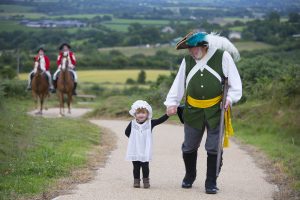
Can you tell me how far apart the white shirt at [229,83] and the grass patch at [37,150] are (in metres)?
2.08

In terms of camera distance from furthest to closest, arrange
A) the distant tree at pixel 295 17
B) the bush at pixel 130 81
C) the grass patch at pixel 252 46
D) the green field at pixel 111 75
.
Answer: the green field at pixel 111 75 < the bush at pixel 130 81 < the grass patch at pixel 252 46 < the distant tree at pixel 295 17

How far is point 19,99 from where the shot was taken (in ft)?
114

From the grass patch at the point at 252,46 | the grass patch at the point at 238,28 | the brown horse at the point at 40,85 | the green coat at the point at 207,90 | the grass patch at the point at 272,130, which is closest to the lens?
the green coat at the point at 207,90

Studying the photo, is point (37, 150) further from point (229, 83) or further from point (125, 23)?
point (125, 23)

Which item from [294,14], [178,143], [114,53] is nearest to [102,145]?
[178,143]

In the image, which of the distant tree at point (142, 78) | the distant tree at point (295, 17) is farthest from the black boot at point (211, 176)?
the distant tree at point (142, 78)

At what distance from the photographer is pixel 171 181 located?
39.6 feet

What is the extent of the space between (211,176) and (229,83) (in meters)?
1.27

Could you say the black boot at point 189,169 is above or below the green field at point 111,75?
above

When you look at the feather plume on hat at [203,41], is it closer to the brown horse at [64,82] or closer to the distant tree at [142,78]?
the brown horse at [64,82]

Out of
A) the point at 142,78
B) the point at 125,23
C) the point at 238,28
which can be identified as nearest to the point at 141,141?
the point at 142,78

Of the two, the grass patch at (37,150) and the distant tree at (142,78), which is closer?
the grass patch at (37,150)

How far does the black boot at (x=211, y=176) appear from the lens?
10891 millimetres

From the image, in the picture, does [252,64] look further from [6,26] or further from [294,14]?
[6,26]
